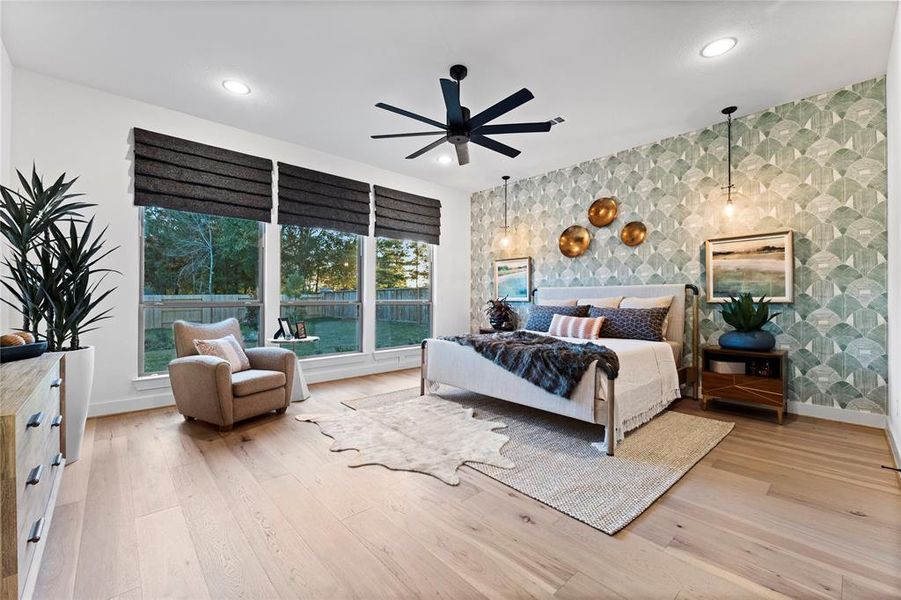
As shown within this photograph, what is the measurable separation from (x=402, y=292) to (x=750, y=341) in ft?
13.7

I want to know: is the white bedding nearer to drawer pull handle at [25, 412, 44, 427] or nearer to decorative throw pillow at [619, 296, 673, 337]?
decorative throw pillow at [619, 296, 673, 337]

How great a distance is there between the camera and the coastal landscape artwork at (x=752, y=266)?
354cm

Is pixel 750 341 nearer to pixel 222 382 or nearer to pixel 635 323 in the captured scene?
pixel 635 323

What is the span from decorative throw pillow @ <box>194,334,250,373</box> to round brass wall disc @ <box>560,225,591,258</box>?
399 centimetres

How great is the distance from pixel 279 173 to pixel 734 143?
4813mm

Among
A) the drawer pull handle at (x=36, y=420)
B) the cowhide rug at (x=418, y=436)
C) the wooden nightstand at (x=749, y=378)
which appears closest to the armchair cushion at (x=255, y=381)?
the cowhide rug at (x=418, y=436)

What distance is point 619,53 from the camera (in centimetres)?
282

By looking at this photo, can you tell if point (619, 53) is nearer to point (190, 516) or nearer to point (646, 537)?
point (646, 537)

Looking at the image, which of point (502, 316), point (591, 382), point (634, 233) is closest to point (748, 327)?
point (634, 233)

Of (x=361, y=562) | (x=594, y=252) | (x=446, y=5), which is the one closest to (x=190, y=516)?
(x=361, y=562)

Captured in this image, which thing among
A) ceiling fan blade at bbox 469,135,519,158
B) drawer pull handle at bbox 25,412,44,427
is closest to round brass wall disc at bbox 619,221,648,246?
ceiling fan blade at bbox 469,135,519,158

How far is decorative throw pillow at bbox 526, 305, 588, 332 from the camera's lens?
454 cm

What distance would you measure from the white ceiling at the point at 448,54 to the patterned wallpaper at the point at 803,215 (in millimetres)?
290

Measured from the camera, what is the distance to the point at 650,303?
163 inches
